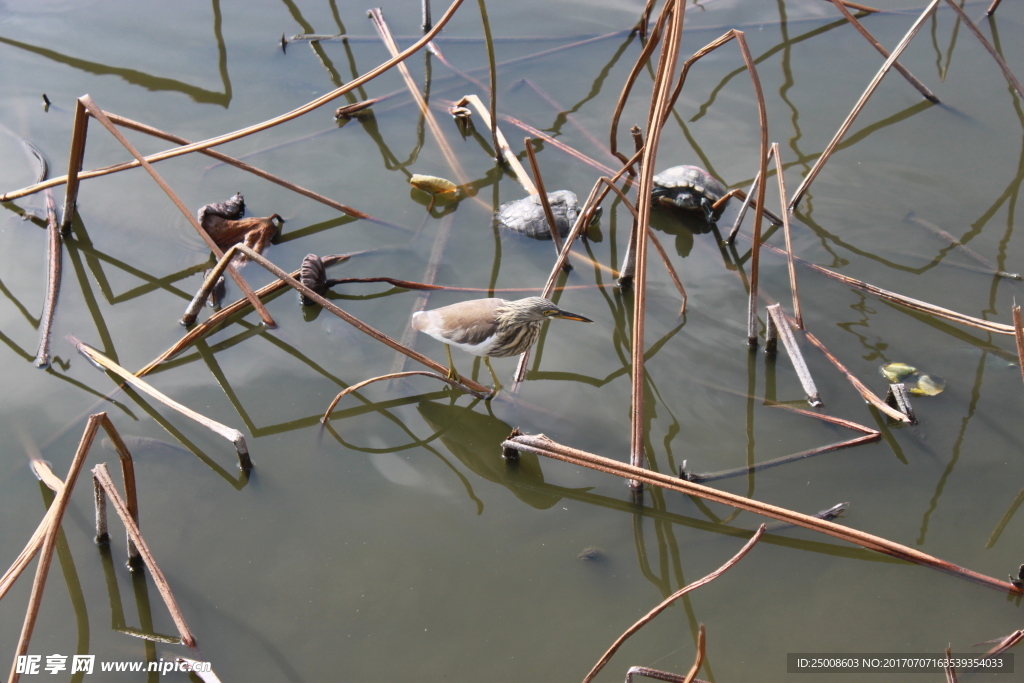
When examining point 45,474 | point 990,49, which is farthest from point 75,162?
point 990,49

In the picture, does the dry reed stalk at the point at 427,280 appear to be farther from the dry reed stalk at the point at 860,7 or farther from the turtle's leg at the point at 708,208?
the dry reed stalk at the point at 860,7

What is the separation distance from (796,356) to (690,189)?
1.68 m

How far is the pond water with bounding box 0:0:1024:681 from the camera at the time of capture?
3.15 meters

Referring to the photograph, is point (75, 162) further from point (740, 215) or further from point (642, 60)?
point (740, 215)

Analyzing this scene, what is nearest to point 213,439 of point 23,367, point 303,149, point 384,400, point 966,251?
point 384,400

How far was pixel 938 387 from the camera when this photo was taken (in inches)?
157

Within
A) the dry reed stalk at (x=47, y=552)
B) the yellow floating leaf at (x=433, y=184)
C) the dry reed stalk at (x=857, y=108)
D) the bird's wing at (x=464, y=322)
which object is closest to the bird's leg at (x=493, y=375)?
the bird's wing at (x=464, y=322)

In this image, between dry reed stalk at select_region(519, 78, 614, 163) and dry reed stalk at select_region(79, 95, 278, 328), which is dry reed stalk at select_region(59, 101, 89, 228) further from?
dry reed stalk at select_region(519, 78, 614, 163)

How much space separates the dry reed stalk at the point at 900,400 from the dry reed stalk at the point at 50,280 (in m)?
4.92

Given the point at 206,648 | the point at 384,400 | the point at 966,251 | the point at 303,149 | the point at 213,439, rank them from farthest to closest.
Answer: the point at 303,149, the point at 966,251, the point at 384,400, the point at 213,439, the point at 206,648

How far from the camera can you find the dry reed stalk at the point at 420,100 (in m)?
5.73

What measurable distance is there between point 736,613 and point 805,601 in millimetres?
331

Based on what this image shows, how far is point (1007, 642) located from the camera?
9.21ft

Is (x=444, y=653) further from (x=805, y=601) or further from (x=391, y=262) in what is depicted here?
(x=391, y=262)
